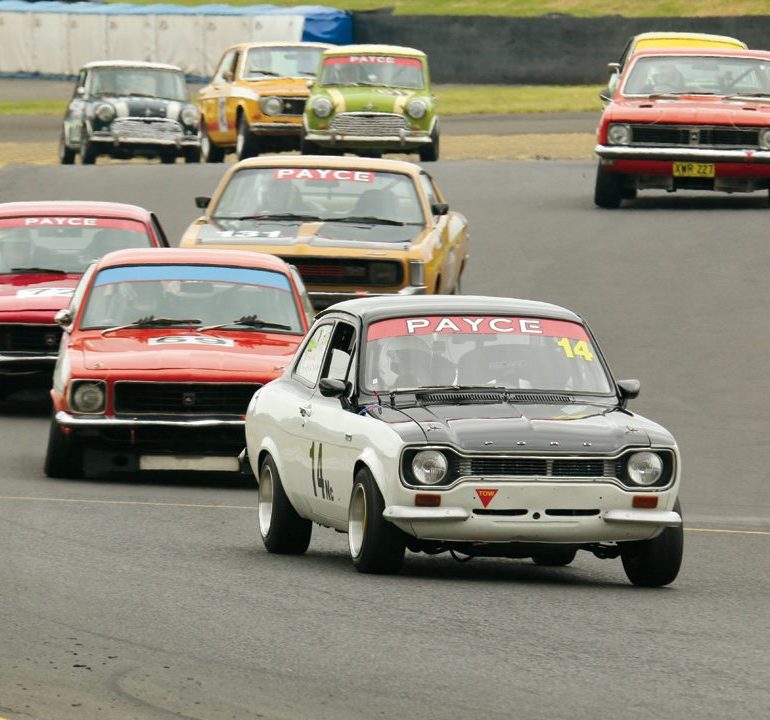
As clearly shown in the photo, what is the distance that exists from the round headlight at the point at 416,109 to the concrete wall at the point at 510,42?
25025 millimetres

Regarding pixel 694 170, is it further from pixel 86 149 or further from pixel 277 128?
pixel 86 149

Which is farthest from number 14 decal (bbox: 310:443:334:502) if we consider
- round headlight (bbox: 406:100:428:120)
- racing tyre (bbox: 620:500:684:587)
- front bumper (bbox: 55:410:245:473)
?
round headlight (bbox: 406:100:428:120)

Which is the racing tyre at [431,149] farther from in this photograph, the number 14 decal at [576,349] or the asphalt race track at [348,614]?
the number 14 decal at [576,349]

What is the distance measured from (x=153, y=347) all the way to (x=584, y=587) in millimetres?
5164

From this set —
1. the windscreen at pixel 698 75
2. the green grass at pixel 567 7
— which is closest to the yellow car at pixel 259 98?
the windscreen at pixel 698 75

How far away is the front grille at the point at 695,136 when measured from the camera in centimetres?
2498

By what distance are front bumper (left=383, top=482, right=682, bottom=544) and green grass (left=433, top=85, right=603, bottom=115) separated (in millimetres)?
41074

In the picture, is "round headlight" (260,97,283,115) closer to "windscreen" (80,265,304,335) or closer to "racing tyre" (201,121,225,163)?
"racing tyre" (201,121,225,163)

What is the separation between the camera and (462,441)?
356 inches

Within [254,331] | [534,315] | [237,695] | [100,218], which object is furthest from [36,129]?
[237,695]

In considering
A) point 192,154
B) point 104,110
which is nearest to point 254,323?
point 104,110

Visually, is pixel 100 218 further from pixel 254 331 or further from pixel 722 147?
pixel 722 147

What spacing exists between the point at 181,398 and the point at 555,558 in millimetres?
3905

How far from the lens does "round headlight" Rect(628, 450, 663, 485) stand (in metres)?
9.20
